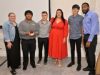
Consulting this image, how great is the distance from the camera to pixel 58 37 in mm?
5672

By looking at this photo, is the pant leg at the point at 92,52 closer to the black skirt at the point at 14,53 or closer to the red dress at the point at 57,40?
the red dress at the point at 57,40

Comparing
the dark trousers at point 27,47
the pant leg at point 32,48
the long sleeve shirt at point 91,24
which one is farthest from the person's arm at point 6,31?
the long sleeve shirt at point 91,24

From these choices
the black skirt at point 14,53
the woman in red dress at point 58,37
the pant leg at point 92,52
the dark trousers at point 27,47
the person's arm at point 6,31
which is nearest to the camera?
the pant leg at point 92,52

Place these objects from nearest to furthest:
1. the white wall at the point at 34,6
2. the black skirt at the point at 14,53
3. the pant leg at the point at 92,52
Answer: the pant leg at the point at 92,52 < the black skirt at the point at 14,53 < the white wall at the point at 34,6

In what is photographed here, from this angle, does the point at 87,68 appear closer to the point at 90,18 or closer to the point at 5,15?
the point at 90,18

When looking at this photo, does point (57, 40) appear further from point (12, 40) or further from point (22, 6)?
point (22, 6)

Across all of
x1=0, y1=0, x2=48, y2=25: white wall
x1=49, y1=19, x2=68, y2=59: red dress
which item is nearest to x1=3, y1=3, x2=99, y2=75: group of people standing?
x1=49, y1=19, x2=68, y2=59: red dress

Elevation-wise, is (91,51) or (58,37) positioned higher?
(58,37)

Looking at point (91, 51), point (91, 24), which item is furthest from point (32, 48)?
point (91, 24)

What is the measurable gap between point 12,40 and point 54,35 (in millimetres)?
1019

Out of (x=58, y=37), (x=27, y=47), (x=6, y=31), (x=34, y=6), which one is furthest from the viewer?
(x=34, y=6)

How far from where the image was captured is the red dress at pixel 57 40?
5.61m

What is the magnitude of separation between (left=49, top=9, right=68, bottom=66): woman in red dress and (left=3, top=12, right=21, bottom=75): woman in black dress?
2.71ft

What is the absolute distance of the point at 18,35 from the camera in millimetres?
5422
